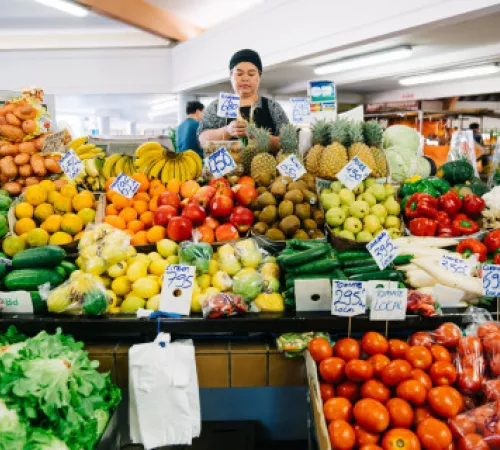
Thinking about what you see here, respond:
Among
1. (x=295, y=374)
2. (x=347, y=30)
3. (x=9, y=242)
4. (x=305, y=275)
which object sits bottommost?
(x=295, y=374)

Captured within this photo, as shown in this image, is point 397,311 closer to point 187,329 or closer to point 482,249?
point 482,249

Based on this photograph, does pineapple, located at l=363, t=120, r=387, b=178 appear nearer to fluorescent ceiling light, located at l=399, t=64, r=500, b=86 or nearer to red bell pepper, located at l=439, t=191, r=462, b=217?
red bell pepper, located at l=439, t=191, r=462, b=217

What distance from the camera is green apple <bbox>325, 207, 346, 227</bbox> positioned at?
96.7 inches

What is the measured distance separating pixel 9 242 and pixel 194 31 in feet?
27.5

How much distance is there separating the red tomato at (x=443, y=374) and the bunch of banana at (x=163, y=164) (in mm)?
1834

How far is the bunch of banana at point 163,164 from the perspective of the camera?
9.36 feet

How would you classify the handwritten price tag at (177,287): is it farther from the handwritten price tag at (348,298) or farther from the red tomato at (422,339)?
the red tomato at (422,339)

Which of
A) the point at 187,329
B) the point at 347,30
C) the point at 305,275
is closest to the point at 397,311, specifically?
the point at 305,275

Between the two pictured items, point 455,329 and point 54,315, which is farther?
point 54,315

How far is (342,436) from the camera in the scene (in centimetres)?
148

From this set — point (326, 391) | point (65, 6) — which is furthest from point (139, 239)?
point (65, 6)

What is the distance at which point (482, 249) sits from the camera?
2277mm

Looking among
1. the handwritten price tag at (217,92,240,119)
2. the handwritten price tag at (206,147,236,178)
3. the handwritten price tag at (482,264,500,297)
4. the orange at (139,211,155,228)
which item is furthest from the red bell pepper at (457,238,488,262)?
the orange at (139,211,155,228)

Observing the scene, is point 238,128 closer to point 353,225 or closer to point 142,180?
point 142,180
